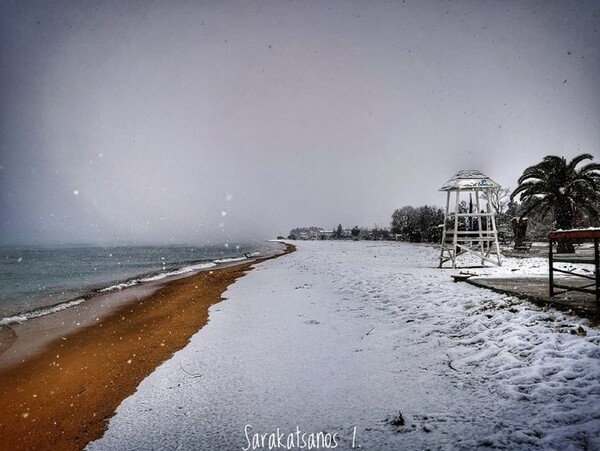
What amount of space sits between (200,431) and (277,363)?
189cm

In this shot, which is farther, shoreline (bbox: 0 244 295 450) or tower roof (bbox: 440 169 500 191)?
tower roof (bbox: 440 169 500 191)

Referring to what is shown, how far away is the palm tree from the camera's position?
1777 cm

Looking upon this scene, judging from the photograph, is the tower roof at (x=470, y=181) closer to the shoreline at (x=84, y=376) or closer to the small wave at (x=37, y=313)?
the shoreline at (x=84, y=376)

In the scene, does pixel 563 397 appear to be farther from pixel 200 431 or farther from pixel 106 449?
pixel 106 449

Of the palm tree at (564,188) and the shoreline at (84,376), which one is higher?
the palm tree at (564,188)

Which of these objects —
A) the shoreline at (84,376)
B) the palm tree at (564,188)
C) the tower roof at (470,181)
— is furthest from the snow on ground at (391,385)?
the palm tree at (564,188)

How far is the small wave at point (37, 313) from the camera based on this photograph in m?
12.9

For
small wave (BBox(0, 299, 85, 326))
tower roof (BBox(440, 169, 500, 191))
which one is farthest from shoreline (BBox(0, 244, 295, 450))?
tower roof (BBox(440, 169, 500, 191))

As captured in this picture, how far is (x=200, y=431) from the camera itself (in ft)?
11.9

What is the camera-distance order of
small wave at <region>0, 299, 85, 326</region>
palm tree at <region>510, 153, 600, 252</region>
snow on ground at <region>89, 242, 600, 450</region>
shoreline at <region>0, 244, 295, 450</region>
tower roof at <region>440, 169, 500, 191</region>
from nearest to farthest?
snow on ground at <region>89, 242, 600, 450</region> < shoreline at <region>0, 244, 295, 450</region> < tower roof at <region>440, 169, 500, 191</region> < small wave at <region>0, 299, 85, 326</region> < palm tree at <region>510, 153, 600, 252</region>

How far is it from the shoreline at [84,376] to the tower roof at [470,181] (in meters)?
10.8

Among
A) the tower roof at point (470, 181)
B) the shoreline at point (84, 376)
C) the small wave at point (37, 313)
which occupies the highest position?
the tower roof at point (470, 181)

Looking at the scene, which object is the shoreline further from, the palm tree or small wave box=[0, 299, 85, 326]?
the palm tree

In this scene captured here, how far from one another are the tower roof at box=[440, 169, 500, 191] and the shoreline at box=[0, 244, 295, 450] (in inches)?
424
